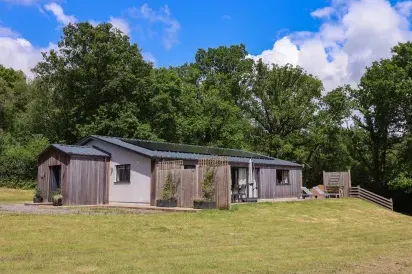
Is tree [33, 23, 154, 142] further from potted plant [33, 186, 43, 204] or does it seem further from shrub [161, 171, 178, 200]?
shrub [161, 171, 178, 200]

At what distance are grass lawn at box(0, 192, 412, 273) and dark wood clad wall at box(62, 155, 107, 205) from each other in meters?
9.03

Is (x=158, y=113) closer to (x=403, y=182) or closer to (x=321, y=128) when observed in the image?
(x=321, y=128)

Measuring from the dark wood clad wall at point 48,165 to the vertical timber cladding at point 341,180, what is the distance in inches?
820

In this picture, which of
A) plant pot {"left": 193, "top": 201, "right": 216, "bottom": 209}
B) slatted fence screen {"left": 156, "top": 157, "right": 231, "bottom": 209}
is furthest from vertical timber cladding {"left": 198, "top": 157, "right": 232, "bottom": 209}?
plant pot {"left": 193, "top": 201, "right": 216, "bottom": 209}

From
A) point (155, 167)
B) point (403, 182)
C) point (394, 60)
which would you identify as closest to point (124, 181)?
point (155, 167)

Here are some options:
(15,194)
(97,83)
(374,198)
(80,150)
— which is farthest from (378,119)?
(15,194)

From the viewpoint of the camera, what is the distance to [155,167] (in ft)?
71.9

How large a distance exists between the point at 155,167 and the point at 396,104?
93.5 ft

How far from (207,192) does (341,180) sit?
18.3m

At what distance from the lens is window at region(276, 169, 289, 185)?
30.1 meters

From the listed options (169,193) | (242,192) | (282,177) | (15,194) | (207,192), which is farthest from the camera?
(15,194)

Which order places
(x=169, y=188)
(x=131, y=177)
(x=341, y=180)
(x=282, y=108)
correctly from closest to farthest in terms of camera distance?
(x=169, y=188), (x=131, y=177), (x=341, y=180), (x=282, y=108)

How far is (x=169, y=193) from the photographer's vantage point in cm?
2061

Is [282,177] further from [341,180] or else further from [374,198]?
[374,198]
